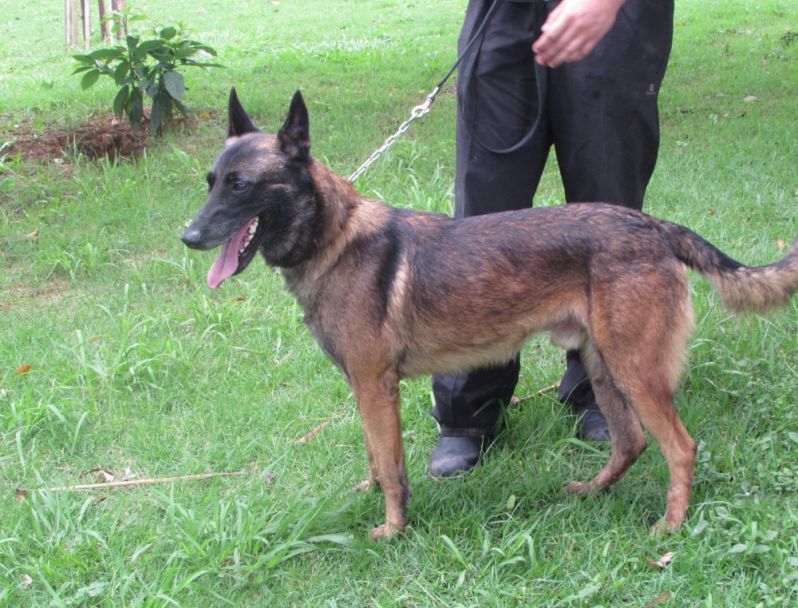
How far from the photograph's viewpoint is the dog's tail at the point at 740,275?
9.29 ft

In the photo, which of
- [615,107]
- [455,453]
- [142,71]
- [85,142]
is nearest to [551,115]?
[615,107]

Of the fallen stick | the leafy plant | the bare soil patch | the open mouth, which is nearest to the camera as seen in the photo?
the open mouth

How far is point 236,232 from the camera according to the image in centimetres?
278

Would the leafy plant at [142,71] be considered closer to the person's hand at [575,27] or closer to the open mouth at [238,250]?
the open mouth at [238,250]

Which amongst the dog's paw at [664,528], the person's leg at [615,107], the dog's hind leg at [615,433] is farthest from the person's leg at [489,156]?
the dog's paw at [664,528]

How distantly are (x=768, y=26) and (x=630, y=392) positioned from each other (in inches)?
362

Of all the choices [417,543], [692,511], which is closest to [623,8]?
[692,511]

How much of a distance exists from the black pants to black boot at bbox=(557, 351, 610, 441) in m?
0.34

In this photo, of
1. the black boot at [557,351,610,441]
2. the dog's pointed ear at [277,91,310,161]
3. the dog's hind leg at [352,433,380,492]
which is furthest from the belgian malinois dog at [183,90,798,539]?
the black boot at [557,351,610,441]

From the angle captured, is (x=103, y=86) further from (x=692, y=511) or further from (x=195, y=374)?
(x=692, y=511)

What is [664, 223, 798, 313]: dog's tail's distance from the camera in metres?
2.83

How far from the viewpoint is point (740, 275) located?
9.34ft

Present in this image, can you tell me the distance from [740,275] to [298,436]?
1.91m

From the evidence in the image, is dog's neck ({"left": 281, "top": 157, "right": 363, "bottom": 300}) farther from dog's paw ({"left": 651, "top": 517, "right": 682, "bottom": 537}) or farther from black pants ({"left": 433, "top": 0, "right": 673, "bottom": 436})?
dog's paw ({"left": 651, "top": 517, "right": 682, "bottom": 537})
